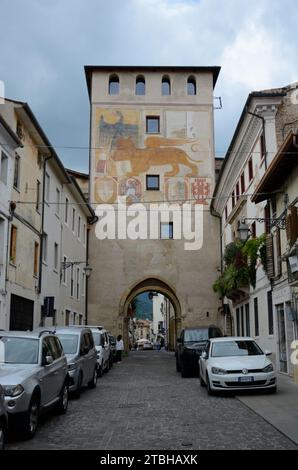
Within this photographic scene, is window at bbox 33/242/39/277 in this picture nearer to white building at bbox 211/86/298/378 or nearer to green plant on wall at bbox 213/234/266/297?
green plant on wall at bbox 213/234/266/297

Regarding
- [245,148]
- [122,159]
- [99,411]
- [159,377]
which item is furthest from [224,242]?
[99,411]

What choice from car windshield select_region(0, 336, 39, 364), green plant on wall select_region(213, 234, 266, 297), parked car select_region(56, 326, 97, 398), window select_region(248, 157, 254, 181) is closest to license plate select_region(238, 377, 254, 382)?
parked car select_region(56, 326, 97, 398)

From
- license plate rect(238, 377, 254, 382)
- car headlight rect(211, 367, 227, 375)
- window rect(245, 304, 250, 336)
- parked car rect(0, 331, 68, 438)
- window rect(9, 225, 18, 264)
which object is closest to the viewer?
parked car rect(0, 331, 68, 438)

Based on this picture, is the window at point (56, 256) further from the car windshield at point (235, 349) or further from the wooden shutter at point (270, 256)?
the car windshield at point (235, 349)

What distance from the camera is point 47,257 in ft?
86.9

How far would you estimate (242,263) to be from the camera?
2478 cm

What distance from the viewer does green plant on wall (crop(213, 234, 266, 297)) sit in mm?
21328

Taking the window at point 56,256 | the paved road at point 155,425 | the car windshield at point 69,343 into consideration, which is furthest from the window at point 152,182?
the paved road at point 155,425

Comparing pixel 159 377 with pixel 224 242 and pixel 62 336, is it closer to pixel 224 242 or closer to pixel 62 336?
pixel 62 336

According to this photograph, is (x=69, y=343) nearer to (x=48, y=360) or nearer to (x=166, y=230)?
(x=48, y=360)

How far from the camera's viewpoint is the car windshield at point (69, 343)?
14.7 metres

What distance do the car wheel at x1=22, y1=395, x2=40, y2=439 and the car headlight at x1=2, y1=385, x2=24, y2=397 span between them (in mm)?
346

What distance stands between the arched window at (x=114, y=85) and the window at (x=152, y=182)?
661 centimetres

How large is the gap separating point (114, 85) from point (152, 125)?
4093 mm
